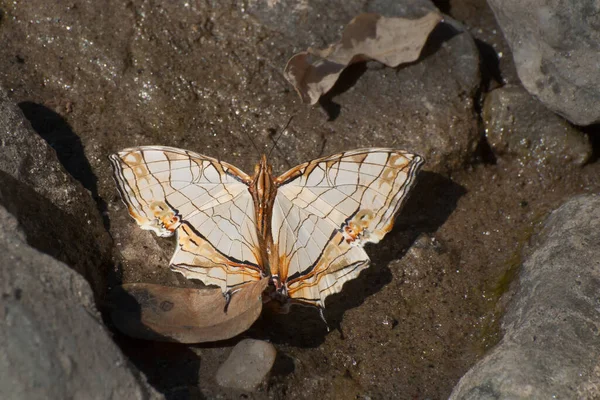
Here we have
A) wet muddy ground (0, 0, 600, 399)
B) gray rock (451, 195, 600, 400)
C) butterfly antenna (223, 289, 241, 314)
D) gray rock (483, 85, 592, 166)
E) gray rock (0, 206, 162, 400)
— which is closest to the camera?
gray rock (0, 206, 162, 400)

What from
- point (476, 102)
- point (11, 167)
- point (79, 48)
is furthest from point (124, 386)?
point (476, 102)

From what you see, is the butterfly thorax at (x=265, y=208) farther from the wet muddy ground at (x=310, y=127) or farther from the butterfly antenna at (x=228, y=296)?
the wet muddy ground at (x=310, y=127)

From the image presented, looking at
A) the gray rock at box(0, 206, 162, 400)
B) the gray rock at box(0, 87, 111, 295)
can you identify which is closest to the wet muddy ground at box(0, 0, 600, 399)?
the gray rock at box(0, 87, 111, 295)

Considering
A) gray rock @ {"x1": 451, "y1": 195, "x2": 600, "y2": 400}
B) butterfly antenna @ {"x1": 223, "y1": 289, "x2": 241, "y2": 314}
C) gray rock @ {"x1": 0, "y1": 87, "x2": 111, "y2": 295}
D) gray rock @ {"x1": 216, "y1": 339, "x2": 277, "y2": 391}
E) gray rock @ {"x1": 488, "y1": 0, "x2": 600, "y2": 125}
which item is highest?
gray rock @ {"x1": 0, "y1": 87, "x2": 111, "y2": 295}

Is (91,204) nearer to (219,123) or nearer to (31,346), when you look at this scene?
(219,123)

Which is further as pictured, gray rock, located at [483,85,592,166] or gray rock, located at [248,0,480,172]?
gray rock, located at [483,85,592,166]

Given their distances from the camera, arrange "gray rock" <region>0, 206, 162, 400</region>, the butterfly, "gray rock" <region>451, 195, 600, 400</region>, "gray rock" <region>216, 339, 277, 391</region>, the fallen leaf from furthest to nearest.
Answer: the fallen leaf → the butterfly → "gray rock" <region>216, 339, 277, 391</region> → "gray rock" <region>451, 195, 600, 400</region> → "gray rock" <region>0, 206, 162, 400</region>

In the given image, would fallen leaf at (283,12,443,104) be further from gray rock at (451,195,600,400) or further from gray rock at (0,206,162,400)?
gray rock at (0,206,162,400)

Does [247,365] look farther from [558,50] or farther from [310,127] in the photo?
[558,50]
